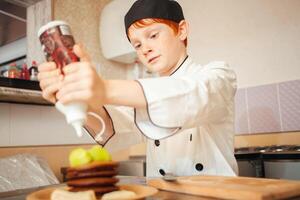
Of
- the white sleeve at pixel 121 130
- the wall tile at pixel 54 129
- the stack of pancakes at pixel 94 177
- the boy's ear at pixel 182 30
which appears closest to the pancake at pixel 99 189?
the stack of pancakes at pixel 94 177

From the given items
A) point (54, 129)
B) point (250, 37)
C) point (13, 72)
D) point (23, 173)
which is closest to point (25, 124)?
point (54, 129)

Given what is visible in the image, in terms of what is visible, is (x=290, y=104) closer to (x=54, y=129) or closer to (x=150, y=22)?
(x=150, y=22)

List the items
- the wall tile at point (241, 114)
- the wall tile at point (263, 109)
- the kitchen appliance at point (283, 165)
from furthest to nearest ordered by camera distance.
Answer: the wall tile at point (241, 114) → the wall tile at point (263, 109) → the kitchen appliance at point (283, 165)

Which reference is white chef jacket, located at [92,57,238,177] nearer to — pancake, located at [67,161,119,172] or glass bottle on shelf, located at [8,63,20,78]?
pancake, located at [67,161,119,172]

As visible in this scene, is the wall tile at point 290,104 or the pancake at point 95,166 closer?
the pancake at point 95,166

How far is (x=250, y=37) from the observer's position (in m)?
2.25

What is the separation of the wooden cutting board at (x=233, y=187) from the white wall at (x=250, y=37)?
4.98ft

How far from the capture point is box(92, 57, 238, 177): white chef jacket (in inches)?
26.3

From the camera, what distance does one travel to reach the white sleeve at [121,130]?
1033 millimetres

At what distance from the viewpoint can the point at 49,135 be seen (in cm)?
Answer: 217

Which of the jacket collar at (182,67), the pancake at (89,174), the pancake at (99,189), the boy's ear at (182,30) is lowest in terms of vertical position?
the pancake at (99,189)

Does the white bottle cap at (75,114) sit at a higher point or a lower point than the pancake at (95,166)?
higher

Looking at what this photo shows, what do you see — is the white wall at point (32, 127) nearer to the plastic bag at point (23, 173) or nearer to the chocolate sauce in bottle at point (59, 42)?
the plastic bag at point (23, 173)

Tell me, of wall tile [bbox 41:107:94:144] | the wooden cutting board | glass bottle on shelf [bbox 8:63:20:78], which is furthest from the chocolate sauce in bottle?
wall tile [bbox 41:107:94:144]
